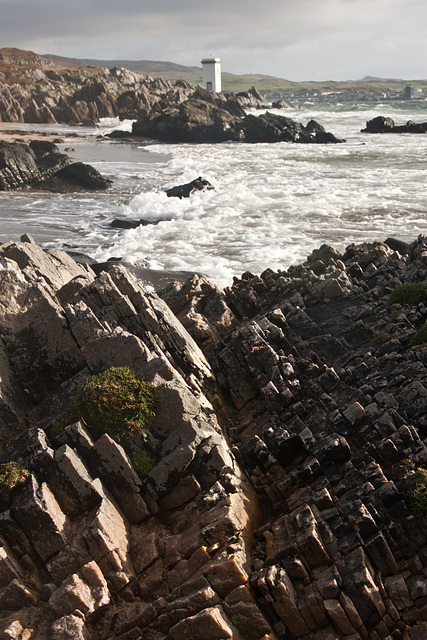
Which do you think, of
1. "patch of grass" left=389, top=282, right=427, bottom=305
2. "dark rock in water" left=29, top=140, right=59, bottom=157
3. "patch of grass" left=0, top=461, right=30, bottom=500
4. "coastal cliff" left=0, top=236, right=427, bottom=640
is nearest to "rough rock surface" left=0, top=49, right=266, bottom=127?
"dark rock in water" left=29, top=140, right=59, bottom=157

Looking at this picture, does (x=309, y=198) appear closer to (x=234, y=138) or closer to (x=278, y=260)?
(x=278, y=260)

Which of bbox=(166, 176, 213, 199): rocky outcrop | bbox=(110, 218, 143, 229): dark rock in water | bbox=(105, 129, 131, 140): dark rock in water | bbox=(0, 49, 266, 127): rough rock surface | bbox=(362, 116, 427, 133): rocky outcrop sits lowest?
bbox=(110, 218, 143, 229): dark rock in water

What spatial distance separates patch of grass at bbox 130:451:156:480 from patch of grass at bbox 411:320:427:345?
28.1 ft

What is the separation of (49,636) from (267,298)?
15.3m

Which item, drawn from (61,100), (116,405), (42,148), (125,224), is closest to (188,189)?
(125,224)

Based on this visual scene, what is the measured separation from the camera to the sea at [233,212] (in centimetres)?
3319

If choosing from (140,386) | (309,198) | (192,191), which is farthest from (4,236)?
(140,386)

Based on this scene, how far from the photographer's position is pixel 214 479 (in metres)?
12.1

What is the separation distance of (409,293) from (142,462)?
37.4 ft

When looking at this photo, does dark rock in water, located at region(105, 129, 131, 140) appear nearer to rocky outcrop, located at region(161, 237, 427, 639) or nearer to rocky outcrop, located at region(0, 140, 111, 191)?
rocky outcrop, located at region(0, 140, 111, 191)

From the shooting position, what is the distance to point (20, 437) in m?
12.6

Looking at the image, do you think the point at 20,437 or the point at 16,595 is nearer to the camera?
the point at 16,595

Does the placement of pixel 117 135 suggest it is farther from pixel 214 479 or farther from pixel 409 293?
pixel 214 479

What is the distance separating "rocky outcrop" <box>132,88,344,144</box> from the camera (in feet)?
354
